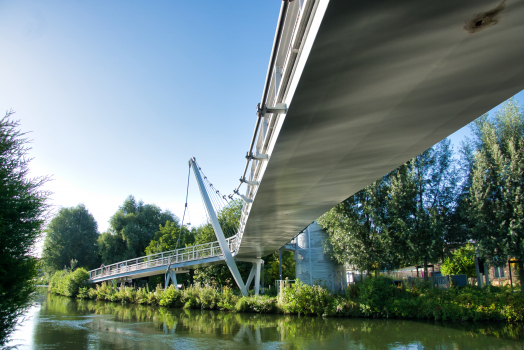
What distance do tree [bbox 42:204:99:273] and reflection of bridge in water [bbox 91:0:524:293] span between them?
1744 inches

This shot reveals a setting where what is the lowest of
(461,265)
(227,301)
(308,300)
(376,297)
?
(227,301)

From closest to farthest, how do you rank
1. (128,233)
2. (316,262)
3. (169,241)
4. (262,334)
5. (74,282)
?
(262,334) → (316,262) → (74,282) → (169,241) → (128,233)

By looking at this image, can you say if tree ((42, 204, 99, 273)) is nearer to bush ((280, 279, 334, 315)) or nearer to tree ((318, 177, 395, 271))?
bush ((280, 279, 334, 315))

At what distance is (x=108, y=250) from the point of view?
39531 mm

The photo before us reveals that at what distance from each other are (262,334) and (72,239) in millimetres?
40282

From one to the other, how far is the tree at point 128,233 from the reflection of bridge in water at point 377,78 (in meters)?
37.9

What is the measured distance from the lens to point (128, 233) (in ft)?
132

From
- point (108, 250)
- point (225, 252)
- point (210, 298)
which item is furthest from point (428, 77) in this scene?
point (108, 250)

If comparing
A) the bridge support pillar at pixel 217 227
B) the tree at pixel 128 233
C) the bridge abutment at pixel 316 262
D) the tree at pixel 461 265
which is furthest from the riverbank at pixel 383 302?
the tree at pixel 128 233

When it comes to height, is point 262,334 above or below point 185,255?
below

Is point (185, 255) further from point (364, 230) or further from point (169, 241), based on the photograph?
point (364, 230)

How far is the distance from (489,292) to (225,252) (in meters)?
13.4

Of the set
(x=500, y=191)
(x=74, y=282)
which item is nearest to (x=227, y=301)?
(x=500, y=191)

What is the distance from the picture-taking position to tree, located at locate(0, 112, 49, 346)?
7230mm
